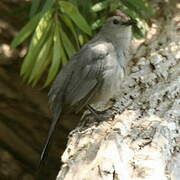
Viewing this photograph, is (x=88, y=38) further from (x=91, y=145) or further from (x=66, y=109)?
(x=91, y=145)

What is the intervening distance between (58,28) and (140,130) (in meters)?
1.14

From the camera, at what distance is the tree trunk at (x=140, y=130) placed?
243 centimetres

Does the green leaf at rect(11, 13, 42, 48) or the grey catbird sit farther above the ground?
the green leaf at rect(11, 13, 42, 48)

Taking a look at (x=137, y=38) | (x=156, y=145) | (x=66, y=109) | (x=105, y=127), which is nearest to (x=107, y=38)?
(x=137, y=38)

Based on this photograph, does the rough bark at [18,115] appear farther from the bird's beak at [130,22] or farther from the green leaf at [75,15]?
the bird's beak at [130,22]

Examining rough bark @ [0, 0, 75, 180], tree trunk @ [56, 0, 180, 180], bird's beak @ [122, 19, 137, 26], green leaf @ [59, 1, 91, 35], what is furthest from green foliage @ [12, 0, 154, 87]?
rough bark @ [0, 0, 75, 180]

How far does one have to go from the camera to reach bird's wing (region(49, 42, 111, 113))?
321 centimetres

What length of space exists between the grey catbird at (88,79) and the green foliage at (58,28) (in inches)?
8.4

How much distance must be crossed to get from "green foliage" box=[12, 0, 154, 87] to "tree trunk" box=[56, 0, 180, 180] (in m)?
0.34

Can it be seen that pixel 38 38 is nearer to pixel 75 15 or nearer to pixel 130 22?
pixel 75 15

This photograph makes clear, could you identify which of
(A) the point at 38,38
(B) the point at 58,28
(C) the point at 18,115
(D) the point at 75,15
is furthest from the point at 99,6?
(C) the point at 18,115

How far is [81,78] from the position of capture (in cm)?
324

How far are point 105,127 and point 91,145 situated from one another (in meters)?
0.23

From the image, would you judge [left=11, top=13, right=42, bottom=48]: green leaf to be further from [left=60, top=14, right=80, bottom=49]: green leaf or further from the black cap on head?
the black cap on head
